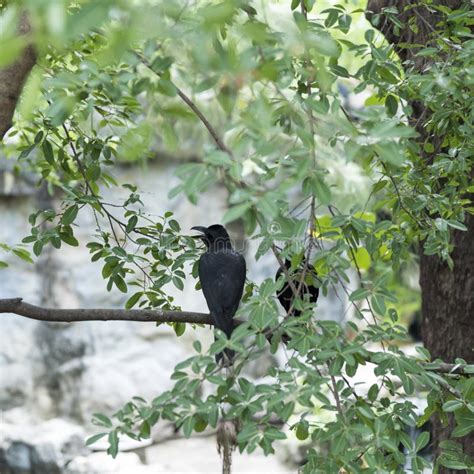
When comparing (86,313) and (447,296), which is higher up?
(86,313)

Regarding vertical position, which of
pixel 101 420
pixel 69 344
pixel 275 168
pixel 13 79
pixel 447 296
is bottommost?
pixel 69 344

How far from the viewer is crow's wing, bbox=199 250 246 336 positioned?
109 inches

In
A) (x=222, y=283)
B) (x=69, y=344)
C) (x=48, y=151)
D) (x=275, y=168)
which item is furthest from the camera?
(x=69, y=344)

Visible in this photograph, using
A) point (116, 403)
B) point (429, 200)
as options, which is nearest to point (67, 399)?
point (116, 403)

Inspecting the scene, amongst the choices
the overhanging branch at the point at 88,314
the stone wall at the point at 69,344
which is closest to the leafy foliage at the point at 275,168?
the overhanging branch at the point at 88,314

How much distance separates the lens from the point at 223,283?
2.82 metres

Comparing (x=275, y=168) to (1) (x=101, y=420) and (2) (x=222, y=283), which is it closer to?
(1) (x=101, y=420)

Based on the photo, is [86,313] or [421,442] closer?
[421,442]

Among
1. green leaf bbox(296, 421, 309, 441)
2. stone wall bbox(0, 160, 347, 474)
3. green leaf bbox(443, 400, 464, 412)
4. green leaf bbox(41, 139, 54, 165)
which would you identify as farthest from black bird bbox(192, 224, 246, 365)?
stone wall bbox(0, 160, 347, 474)

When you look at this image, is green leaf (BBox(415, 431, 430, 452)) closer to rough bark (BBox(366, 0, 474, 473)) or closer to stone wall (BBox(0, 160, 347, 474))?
rough bark (BBox(366, 0, 474, 473))

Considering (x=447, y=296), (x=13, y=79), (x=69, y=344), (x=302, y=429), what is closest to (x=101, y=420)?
(x=302, y=429)

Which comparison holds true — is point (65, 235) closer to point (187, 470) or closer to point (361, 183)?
point (361, 183)

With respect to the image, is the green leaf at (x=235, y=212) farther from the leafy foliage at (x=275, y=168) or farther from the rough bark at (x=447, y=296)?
the rough bark at (x=447, y=296)

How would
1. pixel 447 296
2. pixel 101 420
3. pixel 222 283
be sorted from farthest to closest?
1. pixel 447 296
2. pixel 222 283
3. pixel 101 420
